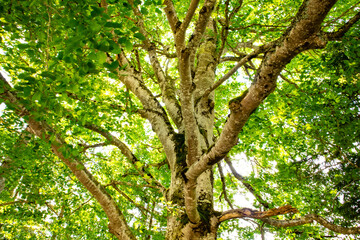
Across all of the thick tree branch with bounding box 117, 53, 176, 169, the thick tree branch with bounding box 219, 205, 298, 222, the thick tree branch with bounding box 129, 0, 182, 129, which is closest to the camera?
the thick tree branch with bounding box 219, 205, 298, 222

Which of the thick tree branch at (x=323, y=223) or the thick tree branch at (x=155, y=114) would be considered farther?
the thick tree branch at (x=155, y=114)

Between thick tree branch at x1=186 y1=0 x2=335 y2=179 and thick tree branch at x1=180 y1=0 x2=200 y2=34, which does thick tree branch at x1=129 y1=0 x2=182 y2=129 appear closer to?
thick tree branch at x1=180 y1=0 x2=200 y2=34

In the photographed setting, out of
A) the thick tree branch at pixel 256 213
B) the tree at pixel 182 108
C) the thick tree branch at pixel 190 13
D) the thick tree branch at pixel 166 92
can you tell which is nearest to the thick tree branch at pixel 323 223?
the tree at pixel 182 108

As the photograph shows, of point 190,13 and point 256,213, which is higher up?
point 190,13

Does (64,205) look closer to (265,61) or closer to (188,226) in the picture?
(188,226)

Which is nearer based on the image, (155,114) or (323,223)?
(323,223)

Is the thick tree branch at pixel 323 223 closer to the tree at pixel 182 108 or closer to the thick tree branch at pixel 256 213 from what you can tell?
the tree at pixel 182 108

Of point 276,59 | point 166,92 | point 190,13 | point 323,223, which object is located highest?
point 166,92

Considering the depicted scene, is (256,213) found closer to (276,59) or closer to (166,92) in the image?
(276,59)

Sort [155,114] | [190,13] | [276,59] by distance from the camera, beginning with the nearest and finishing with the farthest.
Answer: [276,59] → [190,13] → [155,114]

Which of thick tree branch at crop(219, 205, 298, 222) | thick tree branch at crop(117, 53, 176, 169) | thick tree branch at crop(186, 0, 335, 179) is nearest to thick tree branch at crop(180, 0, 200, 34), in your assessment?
thick tree branch at crop(186, 0, 335, 179)

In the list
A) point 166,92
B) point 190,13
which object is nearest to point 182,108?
point 190,13

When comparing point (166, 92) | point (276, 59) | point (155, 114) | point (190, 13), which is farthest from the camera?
point (166, 92)

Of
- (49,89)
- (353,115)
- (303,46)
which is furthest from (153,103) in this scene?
(353,115)
